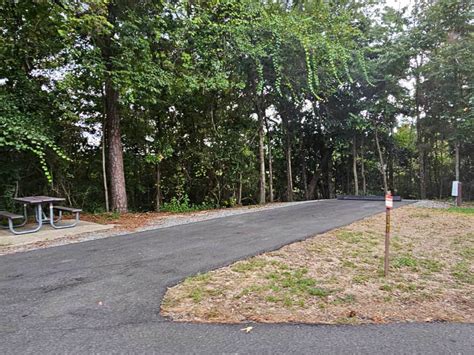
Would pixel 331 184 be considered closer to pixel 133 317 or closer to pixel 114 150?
pixel 114 150

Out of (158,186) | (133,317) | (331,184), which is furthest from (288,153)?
(133,317)

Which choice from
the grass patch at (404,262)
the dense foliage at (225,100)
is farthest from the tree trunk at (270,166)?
the grass patch at (404,262)

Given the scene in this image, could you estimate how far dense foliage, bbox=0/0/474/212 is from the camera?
6094 millimetres

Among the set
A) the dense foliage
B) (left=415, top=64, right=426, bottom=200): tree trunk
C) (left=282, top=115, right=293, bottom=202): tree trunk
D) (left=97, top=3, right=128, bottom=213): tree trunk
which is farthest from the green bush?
(left=415, top=64, right=426, bottom=200): tree trunk

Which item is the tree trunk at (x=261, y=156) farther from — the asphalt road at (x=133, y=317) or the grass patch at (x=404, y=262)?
the grass patch at (x=404, y=262)

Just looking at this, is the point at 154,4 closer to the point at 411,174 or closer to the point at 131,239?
the point at 131,239

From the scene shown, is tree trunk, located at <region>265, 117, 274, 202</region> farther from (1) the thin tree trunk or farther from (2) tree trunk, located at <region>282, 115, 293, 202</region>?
(1) the thin tree trunk

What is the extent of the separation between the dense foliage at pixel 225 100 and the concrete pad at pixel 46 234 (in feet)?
4.12

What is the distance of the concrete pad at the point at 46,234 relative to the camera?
448cm

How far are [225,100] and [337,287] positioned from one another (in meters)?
8.16

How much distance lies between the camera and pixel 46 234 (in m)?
4.95

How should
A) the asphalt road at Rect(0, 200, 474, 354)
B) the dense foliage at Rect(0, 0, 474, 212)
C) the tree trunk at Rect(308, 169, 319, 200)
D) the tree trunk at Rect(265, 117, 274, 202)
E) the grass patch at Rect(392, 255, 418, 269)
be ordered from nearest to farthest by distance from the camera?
the asphalt road at Rect(0, 200, 474, 354) < the grass patch at Rect(392, 255, 418, 269) < the dense foliage at Rect(0, 0, 474, 212) < the tree trunk at Rect(265, 117, 274, 202) < the tree trunk at Rect(308, 169, 319, 200)

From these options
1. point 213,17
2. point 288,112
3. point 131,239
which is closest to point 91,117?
point 213,17

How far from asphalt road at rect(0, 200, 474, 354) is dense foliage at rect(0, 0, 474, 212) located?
10.5 feet
